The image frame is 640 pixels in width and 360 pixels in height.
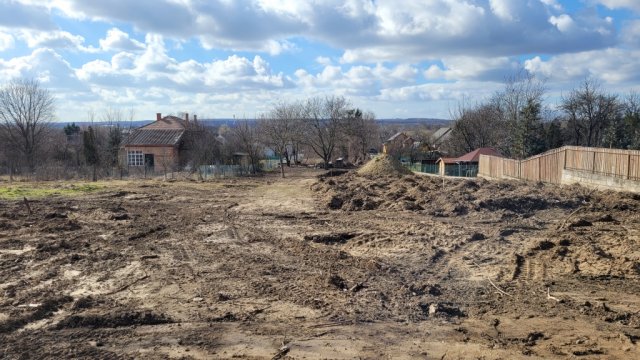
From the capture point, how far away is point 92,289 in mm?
9648

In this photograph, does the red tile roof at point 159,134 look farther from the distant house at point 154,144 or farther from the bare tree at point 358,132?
the bare tree at point 358,132

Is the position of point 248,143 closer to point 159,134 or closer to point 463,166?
point 159,134

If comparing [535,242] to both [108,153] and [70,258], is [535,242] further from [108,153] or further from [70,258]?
[108,153]

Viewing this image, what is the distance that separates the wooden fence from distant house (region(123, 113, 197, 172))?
35.6 m

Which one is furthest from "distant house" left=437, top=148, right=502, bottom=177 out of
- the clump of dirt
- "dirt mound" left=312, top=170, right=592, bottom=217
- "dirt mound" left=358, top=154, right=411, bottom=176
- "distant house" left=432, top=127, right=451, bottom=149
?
the clump of dirt

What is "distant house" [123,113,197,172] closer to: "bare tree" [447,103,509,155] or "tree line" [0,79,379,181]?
"tree line" [0,79,379,181]

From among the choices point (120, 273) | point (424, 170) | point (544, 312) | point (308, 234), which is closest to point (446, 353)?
point (544, 312)

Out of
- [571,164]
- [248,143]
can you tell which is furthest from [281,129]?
[571,164]

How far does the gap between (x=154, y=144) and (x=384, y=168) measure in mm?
30427

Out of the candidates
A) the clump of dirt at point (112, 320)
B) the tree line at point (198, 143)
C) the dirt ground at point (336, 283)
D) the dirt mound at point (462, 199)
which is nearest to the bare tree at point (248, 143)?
the tree line at point (198, 143)

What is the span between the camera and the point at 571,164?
23703 millimetres

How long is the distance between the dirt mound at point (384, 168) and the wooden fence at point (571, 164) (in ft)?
22.6

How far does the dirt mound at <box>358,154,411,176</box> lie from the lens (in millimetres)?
37000

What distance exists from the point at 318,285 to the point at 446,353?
344cm
